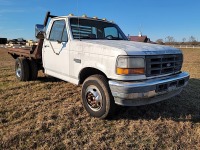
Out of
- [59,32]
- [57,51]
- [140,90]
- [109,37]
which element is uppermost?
[59,32]

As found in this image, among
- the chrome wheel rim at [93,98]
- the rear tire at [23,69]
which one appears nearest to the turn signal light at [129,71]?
the chrome wheel rim at [93,98]

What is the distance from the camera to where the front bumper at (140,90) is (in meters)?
3.77

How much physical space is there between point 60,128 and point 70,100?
5.24ft

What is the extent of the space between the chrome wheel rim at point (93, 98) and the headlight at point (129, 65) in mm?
645

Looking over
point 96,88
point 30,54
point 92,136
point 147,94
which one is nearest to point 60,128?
point 92,136

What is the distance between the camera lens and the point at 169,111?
4.95m

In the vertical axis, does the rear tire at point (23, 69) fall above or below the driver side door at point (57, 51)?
below

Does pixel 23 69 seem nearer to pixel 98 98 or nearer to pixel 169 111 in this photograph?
pixel 98 98

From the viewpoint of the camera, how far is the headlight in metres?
3.81

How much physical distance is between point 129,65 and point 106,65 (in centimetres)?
44

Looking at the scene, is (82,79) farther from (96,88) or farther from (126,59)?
(126,59)

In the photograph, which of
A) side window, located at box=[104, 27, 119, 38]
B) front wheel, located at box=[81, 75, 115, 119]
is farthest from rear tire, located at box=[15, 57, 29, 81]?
front wheel, located at box=[81, 75, 115, 119]

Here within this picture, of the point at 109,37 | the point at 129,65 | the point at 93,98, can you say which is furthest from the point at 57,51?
the point at 129,65

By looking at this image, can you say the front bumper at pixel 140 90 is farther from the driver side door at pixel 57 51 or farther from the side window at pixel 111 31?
the side window at pixel 111 31
